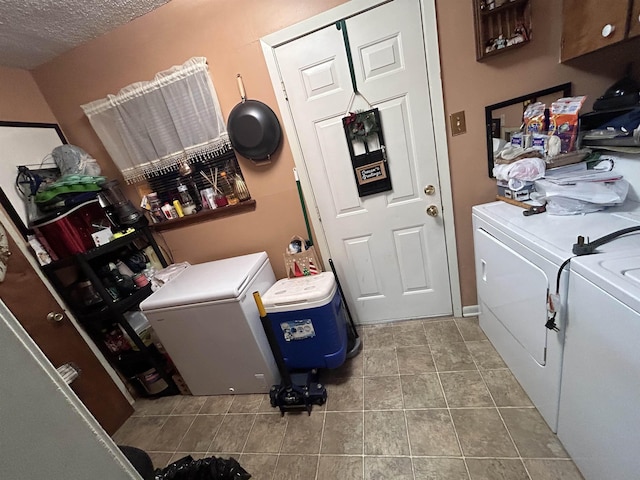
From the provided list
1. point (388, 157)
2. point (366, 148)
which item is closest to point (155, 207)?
point (366, 148)

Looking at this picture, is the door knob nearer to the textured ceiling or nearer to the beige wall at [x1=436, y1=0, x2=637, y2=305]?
the textured ceiling

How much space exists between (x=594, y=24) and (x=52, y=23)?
2.89 meters

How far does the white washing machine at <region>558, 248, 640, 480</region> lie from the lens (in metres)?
0.73

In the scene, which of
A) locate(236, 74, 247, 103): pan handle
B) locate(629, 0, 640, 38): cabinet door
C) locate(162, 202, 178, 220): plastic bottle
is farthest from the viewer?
locate(162, 202, 178, 220): plastic bottle

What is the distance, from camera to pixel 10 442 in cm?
38

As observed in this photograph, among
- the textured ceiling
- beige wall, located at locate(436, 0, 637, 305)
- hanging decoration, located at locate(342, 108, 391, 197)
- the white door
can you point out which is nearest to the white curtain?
the textured ceiling

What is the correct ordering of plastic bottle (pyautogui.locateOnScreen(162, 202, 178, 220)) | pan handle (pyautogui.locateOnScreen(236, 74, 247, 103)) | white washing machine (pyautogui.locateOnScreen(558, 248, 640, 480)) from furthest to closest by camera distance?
plastic bottle (pyautogui.locateOnScreen(162, 202, 178, 220)), pan handle (pyautogui.locateOnScreen(236, 74, 247, 103)), white washing machine (pyautogui.locateOnScreen(558, 248, 640, 480))

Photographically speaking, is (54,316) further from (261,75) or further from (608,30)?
(608,30)

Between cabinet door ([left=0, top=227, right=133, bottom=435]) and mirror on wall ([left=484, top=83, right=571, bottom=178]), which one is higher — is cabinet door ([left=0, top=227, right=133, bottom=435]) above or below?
below

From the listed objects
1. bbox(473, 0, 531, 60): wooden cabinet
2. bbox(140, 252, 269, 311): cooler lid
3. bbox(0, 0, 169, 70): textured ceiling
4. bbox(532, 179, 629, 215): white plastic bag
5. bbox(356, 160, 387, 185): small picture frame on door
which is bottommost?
bbox(140, 252, 269, 311): cooler lid

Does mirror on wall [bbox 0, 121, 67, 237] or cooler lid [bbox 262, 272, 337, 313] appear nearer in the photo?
cooler lid [bbox 262, 272, 337, 313]

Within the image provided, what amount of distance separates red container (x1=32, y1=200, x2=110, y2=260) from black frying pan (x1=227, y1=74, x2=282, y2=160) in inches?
44.0

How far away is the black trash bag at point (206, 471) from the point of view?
128 centimetres

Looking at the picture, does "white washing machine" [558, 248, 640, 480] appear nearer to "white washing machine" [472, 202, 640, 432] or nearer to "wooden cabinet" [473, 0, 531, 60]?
"white washing machine" [472, 202, 640, 432]
